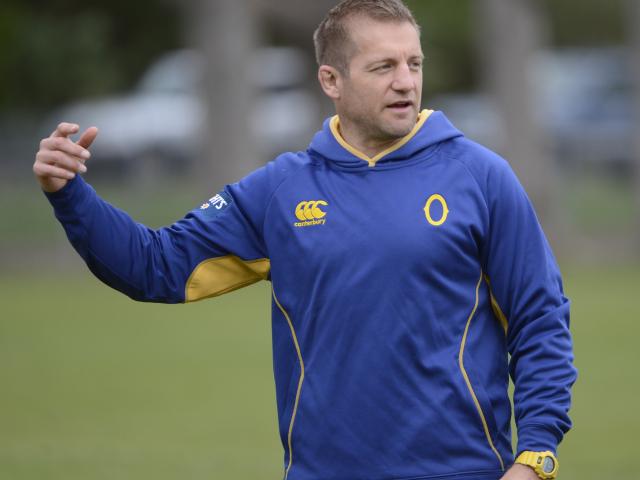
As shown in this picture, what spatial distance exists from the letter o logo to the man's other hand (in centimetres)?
Result: 73

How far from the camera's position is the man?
4137mm

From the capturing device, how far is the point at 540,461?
407 centimetres

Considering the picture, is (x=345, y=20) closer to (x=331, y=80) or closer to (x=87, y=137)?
(x=331, y=80)

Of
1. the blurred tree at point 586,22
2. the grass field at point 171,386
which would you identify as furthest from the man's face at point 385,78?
the blurred tree at point 586,22

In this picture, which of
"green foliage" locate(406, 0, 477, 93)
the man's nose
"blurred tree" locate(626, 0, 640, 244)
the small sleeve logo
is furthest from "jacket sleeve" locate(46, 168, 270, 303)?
"green foliage" locate(406, 0, 477, 93)

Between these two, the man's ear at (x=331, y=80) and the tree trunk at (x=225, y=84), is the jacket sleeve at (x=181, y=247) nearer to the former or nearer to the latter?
the man's ear at (x=331, y=80)

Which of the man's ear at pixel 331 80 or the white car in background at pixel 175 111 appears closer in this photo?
the man's ear at pixel 331 80

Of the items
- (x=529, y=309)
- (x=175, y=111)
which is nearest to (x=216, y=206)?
(x=529, y=309)

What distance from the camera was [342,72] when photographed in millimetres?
4445

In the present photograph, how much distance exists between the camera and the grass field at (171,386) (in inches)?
387

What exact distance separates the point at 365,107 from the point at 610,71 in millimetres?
35462

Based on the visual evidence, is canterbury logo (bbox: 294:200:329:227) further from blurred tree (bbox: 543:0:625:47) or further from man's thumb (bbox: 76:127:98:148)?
blurred tree (bbox: 543:0:625:47)

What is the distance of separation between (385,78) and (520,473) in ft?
4.03

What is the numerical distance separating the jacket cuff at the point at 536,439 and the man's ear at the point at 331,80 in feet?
3.88
